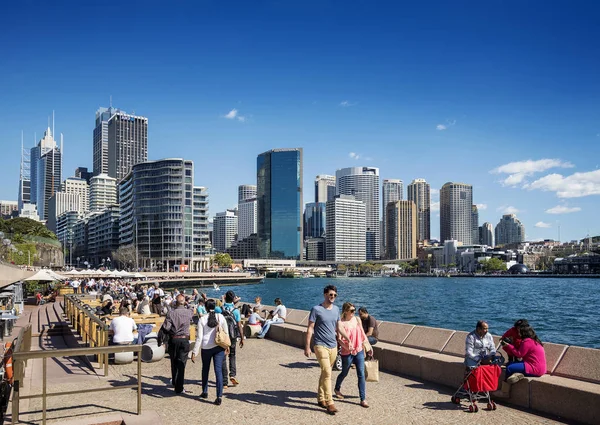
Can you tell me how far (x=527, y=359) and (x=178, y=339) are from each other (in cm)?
651

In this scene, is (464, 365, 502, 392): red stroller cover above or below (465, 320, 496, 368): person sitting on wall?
below

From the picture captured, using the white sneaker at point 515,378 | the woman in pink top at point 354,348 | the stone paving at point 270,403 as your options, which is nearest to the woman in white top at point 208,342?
the stone paving at point 270,403

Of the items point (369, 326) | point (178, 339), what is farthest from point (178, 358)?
point (369, 326)

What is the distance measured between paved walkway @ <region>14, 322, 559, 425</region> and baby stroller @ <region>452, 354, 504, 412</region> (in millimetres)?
213

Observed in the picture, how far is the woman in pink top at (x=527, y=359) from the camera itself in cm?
971

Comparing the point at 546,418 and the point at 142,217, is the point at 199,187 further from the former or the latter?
the point at 546,418

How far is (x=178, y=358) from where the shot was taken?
1095 centimetres

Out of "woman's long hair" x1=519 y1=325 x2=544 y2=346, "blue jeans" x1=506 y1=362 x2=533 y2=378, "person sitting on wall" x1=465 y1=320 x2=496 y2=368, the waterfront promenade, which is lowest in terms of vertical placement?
the waterfront promenade

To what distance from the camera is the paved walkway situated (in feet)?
29.5

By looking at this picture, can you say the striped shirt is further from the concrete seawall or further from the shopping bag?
the concrete seawall

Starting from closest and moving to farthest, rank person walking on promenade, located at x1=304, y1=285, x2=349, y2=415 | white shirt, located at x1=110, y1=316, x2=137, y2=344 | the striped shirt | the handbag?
person walking on promenade, located at x1=304, y1=285, x2=349, y2=415, the handbag, the striped shirt, white shirt, located at x1=110, y1=316, x2=137, y2=344

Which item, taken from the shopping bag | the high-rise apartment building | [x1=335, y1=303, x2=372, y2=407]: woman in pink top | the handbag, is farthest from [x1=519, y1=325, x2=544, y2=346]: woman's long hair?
the high-rise apartment building

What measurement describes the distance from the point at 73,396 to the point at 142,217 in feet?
576

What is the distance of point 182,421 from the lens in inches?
350
